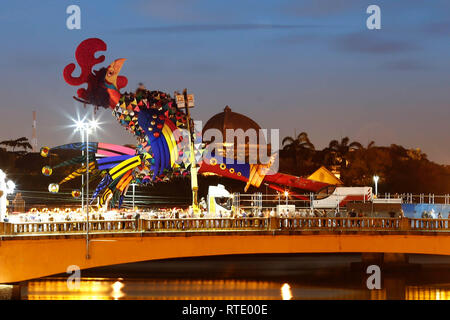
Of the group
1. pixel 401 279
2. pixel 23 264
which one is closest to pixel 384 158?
pixel 401 279

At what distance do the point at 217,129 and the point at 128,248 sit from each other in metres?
55.4

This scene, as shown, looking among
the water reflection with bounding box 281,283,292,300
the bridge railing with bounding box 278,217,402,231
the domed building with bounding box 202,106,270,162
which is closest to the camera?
the bridge railing with bounding box 278,217,402,231

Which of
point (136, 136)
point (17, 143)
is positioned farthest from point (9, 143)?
point (136, 136)

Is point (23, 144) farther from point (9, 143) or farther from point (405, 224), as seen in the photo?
point (405, 224)

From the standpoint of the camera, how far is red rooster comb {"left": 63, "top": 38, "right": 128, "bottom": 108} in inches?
2381

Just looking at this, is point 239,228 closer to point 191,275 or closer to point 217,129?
point 191,275

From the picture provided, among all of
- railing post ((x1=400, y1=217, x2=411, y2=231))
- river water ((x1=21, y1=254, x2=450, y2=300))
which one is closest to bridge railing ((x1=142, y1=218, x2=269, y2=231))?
railing post ((x1=400, y1=217, x2=411, y2=231))

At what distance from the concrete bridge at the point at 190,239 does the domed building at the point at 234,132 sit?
48.2m

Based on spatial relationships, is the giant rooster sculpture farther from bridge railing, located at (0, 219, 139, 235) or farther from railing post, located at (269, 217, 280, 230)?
railing post, located at (269, 217, 280, 230)

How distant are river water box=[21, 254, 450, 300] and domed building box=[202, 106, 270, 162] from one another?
70.6ft

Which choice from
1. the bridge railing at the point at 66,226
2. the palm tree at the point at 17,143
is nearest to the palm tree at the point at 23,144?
the palm tree at the point at 17,143

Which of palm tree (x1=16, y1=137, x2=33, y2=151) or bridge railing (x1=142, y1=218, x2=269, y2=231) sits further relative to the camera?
palm tree (x1=16, y1=137, x2=33, y2=151)

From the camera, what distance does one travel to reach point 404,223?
52.2 metres

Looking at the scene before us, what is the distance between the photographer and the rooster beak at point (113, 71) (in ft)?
206
